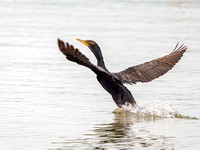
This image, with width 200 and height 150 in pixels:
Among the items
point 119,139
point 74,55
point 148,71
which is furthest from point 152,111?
point 74,55

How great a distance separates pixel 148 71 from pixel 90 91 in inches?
80.5

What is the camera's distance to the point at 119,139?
408 inches

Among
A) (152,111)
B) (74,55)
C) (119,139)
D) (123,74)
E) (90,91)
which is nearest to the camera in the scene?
(119,139)

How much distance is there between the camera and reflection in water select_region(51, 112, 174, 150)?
984cm

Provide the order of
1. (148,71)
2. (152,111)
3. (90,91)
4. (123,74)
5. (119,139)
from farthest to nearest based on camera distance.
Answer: (90,91) → (148,71) → (123,74) → (152,111) → (119,139)

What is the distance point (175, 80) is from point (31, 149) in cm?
710

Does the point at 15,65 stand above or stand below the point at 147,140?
above

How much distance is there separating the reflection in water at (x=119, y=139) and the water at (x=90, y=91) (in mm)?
14

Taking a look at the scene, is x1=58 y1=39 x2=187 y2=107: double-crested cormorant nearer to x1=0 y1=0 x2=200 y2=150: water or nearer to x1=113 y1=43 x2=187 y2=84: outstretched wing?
x1=113 y1=43 x2=187 y2=84: outstretched wing

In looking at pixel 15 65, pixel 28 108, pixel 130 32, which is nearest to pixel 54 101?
pixel 28 108

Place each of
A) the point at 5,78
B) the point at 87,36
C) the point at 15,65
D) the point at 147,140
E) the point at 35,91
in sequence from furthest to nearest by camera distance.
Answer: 1. the point at 87,36
2. the point at 15,65
3. the point at 5,78
4. the point at 35,91
5. the point at 147,140

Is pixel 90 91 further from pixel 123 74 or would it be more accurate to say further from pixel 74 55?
pixel 74 55

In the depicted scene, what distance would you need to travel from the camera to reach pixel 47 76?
16.3 meters

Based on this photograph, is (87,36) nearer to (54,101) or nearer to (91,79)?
(91,79)
